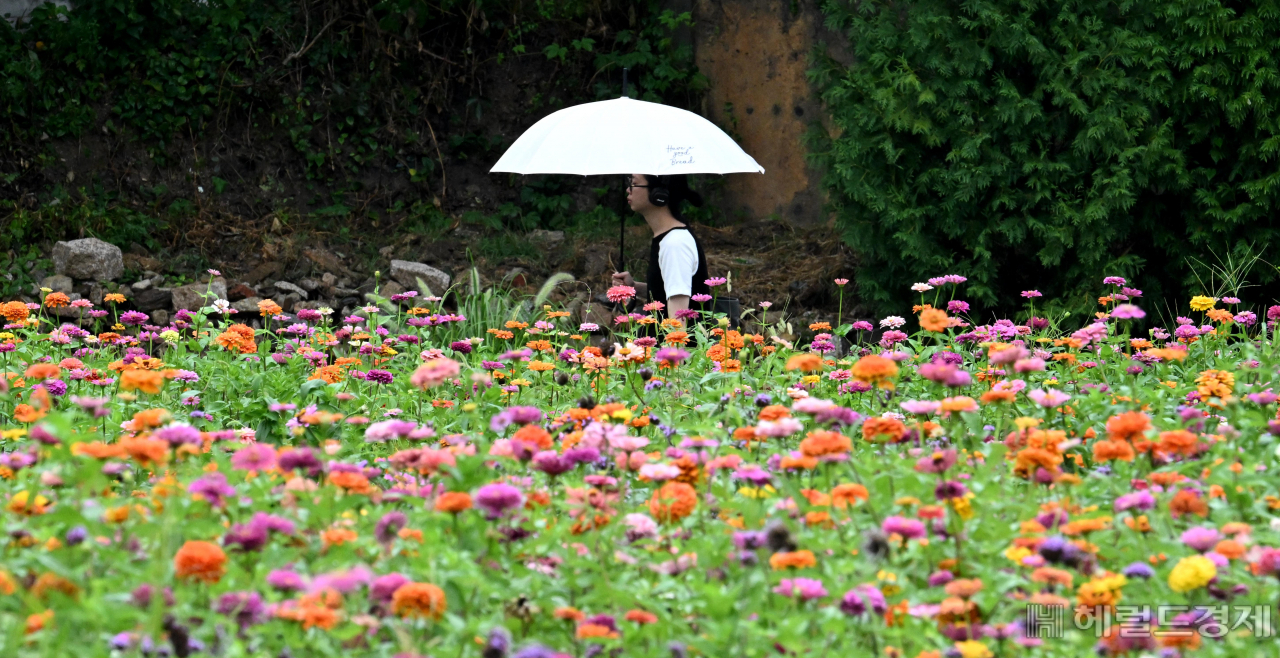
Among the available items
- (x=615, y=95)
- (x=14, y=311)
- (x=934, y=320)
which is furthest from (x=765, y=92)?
(x=934, y=320)

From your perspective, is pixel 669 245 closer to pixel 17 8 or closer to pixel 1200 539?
pixel 1200 539

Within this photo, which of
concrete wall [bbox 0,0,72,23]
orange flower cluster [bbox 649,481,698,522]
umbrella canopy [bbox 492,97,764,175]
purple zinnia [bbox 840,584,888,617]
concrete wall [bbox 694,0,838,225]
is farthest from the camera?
concrete wall [bbox 694,0,838,225]

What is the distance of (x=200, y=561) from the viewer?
1.86 m

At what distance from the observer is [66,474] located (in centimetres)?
230

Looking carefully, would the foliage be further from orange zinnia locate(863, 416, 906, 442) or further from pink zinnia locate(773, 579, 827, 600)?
pink zinnia locate(773, 579, 827, 600)

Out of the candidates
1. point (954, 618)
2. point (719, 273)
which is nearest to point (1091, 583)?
point (954, 618)

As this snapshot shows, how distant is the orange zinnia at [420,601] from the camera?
184cm

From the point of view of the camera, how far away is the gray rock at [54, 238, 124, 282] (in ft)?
24.5

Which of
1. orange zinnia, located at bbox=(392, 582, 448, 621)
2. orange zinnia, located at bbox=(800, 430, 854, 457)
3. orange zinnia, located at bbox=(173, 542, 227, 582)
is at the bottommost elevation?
orange zinnia, located at bbox=(392, 582, 448, 621)

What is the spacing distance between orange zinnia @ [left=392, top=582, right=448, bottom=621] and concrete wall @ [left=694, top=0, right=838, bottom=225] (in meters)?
7.16

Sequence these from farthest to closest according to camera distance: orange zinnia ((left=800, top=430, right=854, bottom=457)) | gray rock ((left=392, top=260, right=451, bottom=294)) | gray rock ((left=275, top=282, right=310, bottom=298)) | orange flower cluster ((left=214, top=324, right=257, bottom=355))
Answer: gray rock ((left=392, top=260, right=451, bottom=294))
gray rock ((left=275, top=282, right=310, bottom=298))
orange flower cluster ((left=214, top=324, right=257, bottom=355))
orange zinnia ((left=800, top=430, right=854, bottom=457))

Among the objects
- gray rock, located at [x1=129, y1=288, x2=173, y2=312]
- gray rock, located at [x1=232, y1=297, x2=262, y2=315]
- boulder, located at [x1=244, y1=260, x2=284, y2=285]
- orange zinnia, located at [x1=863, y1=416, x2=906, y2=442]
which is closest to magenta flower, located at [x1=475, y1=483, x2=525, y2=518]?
orange zinnia, located at [x1=863, y1=416, x2=906, y2=442]

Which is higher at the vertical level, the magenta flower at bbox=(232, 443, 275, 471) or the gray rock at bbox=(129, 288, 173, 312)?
the gray rock at bbox=(129, 288, 173, 312)

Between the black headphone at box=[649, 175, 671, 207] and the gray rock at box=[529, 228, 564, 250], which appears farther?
the gray rock at box=[529, 228, 564, 250]
